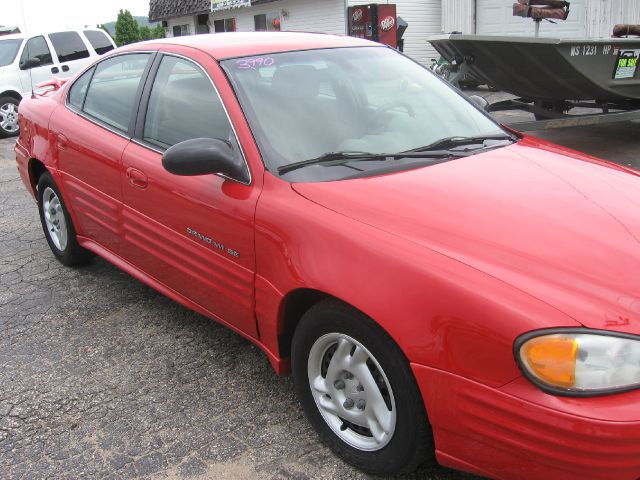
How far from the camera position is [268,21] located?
75.7 feet

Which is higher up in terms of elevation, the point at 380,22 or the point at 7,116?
the point at 380,22

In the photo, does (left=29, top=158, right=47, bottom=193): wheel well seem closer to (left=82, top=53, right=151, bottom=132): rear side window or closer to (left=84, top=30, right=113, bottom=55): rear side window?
(left=82, top=53, right=151, bottom=132): rear side window

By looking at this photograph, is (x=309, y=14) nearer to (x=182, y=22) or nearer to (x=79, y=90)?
(x=182, y=22)

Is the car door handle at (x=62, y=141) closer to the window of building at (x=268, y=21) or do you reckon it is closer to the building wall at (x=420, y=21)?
the building wall at (x=420, y=21)

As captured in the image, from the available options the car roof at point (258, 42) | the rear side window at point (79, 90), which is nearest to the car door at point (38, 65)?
the rear side window at point (79, 90)

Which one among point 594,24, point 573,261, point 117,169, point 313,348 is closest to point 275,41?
point 117,169

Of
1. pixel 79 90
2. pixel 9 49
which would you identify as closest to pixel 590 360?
pixel 79 90

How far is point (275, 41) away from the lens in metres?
3.25

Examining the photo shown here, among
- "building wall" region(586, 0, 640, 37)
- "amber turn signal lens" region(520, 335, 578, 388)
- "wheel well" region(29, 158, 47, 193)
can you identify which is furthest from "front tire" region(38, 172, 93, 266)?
"building wall" region(586, 0, 640, 37)

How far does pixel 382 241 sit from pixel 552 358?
65cm

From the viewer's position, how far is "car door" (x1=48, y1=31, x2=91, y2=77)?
12.2 m

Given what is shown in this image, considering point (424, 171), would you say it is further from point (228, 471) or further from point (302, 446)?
point (228, 471)

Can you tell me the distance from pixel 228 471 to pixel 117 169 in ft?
5.77

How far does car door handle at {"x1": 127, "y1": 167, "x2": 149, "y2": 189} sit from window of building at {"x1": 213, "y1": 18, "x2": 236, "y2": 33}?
2273 centimetres
